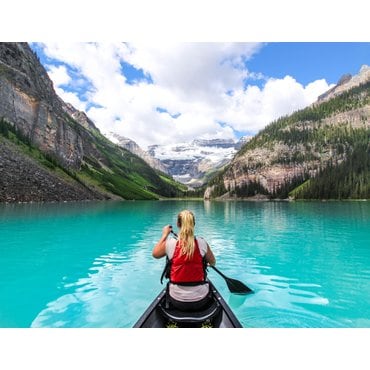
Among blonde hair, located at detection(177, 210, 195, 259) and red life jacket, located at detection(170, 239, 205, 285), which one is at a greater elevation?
blonde hair, located at detection(177, 210, 195, 259)

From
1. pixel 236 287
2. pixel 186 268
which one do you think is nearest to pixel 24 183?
pixel 236 287

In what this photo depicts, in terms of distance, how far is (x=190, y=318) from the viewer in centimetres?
880

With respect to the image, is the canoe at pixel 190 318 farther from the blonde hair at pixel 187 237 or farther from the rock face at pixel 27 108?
the rock face at pixel 27 108

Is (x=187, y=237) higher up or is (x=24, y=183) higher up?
(x=24, y=183)

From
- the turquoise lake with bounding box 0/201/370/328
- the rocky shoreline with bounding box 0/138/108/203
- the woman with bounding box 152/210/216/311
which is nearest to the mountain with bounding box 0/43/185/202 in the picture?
the rocky shoreline with bounding box 0/138/108/203

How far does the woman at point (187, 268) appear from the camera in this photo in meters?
8.78

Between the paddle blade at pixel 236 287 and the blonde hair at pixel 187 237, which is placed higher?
the blonde hair at pixel 187 237

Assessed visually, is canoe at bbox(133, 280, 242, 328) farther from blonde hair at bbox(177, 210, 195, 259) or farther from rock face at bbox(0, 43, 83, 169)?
rock face at bbox(0, 43, 83, 169)

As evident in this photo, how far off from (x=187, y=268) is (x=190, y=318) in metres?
1.45

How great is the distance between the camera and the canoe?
28.5 feet

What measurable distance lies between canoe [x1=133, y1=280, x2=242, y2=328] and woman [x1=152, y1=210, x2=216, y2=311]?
23cm

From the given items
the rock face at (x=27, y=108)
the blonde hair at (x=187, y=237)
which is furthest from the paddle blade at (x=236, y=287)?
the rock face at (x=27, y=108)

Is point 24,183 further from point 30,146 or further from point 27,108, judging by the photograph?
point 27,108
